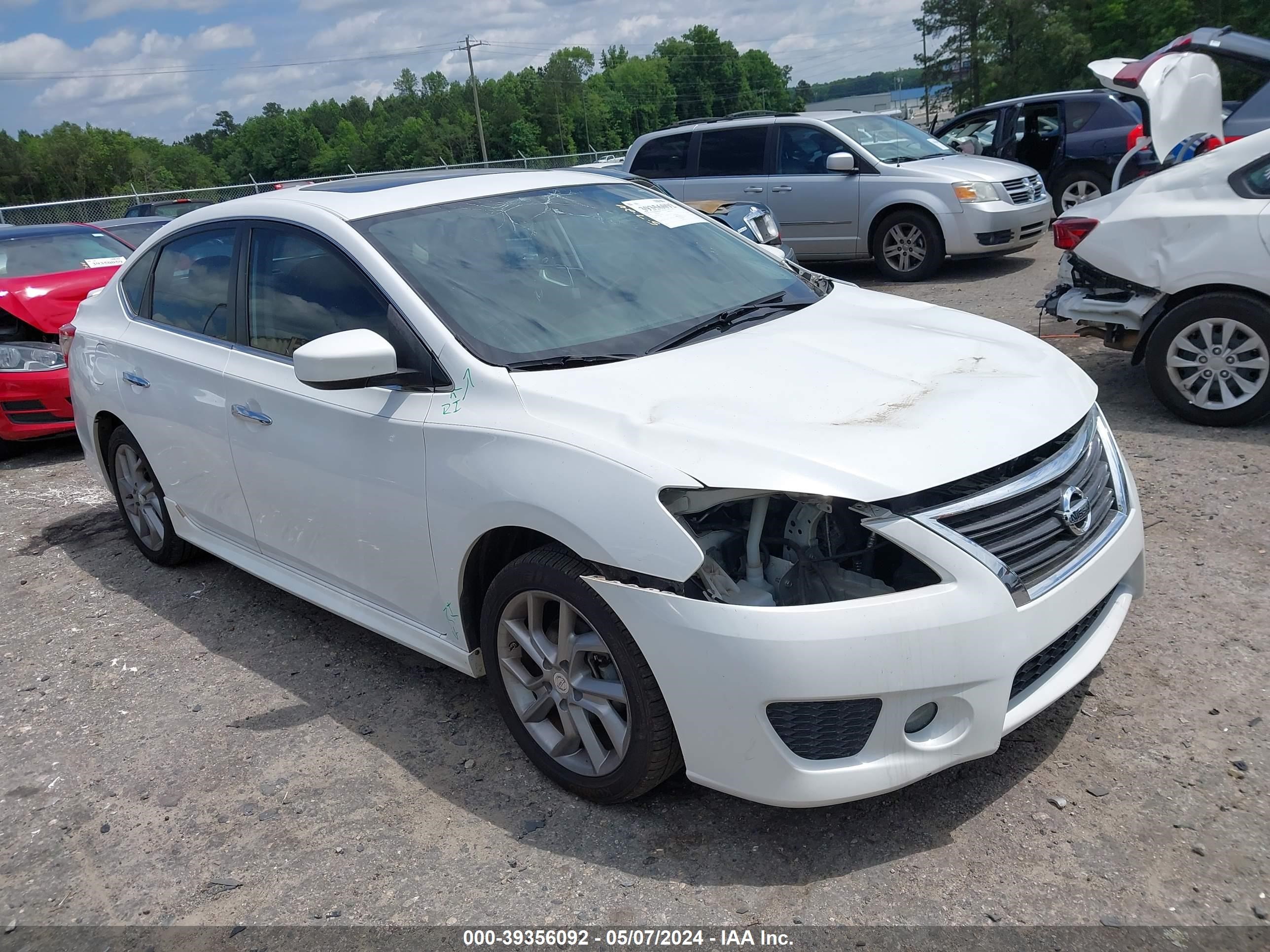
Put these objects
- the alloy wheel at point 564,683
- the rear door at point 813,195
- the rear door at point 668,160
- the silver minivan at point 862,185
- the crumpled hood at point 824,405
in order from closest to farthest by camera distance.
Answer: the crumpled hood at point 824,405 < the alloy wheel at point 564,683 < the silver minivan at point 862,185 < the rear door at point 813,195 < the rear door at point 668,160

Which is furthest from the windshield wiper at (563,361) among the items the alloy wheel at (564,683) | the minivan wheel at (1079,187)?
the minivan wheel at (1079,187)

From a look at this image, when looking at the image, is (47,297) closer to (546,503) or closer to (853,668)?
(546,503)

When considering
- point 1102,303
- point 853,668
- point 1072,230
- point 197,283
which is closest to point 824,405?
point 853,668

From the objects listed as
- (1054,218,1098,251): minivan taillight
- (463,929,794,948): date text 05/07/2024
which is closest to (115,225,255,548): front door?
(463,929,794,948): date text 05/07/2024

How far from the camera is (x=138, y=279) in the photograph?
4867 mm

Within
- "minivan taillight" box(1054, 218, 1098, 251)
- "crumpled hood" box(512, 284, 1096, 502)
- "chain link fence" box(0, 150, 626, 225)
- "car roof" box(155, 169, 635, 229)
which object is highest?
"car roof" box(155, 169, 635, 229)

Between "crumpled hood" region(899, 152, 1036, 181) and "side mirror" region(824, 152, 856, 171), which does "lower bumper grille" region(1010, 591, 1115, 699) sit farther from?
"side mirror" region(824, 152, 856, 171)

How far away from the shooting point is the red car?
7273 millimetres

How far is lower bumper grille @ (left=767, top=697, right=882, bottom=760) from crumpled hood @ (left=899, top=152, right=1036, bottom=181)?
9.40m

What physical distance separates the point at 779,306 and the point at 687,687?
1716mm

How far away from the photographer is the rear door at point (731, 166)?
11.7 m

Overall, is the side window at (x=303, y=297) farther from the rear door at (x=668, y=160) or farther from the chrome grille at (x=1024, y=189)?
the chrome grille at (x=1024, y=189)

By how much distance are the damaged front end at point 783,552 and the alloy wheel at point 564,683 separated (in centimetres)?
40

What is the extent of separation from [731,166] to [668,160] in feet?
2.82
